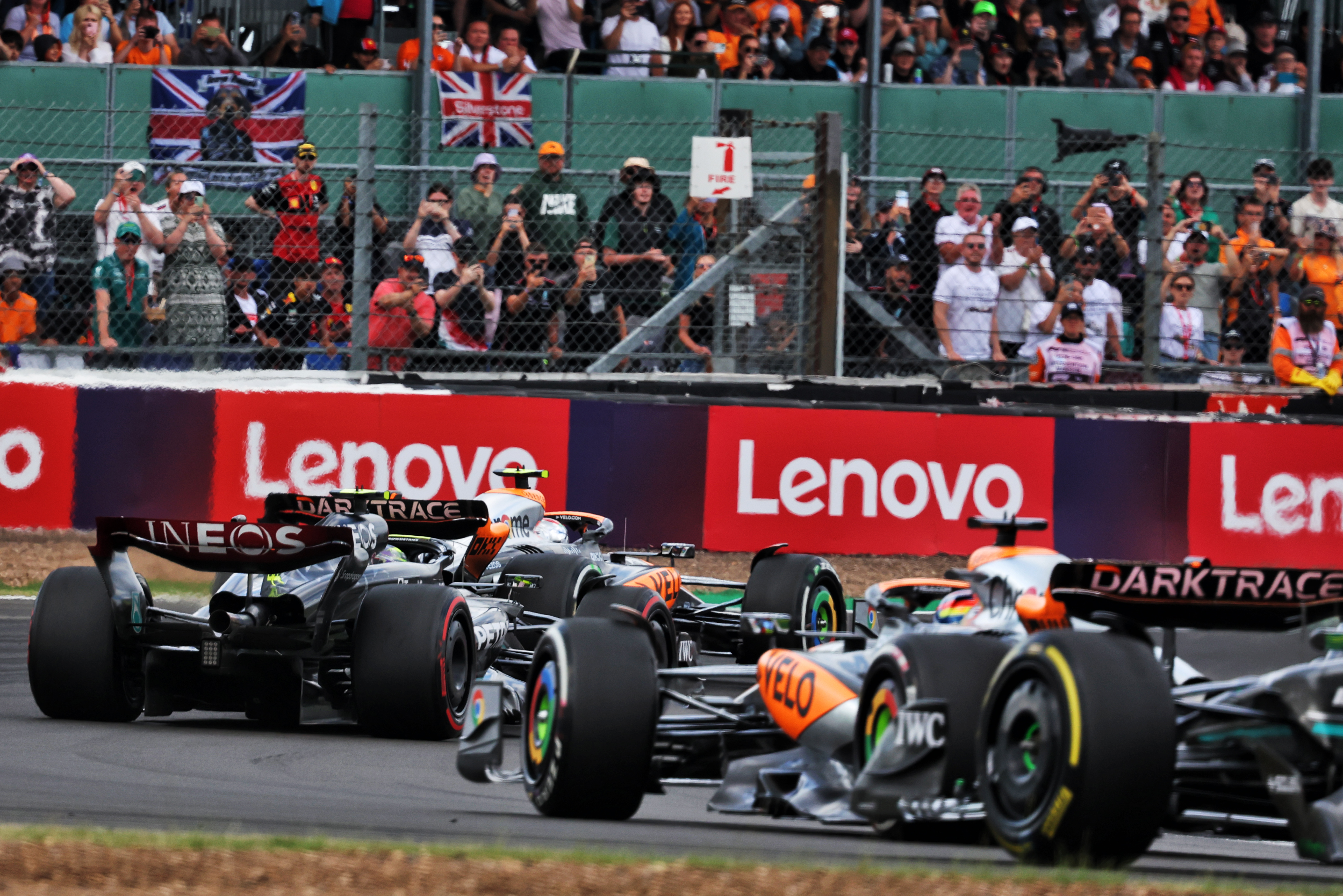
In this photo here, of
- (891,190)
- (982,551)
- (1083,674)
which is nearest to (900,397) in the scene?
(891,190)

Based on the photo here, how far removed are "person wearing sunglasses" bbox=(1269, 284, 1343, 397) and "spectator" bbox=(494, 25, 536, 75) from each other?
5.86m

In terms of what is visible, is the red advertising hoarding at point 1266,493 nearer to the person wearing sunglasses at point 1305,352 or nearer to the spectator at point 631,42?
the person wearing sunglasses at point 1305,352

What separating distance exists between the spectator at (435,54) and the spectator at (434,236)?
2577 mm

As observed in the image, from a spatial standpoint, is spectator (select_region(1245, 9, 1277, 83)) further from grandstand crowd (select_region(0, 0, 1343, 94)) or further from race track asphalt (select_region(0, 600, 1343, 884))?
race track asphalt (select_region(0, 600, 1343, 884))

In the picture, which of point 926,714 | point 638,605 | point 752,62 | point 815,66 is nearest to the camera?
point 926,714

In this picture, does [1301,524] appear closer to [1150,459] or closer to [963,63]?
[1150,459]

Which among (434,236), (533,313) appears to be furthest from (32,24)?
(533,313)

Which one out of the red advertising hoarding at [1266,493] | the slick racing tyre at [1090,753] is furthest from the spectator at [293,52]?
the slick racing tyre at [1090,753]

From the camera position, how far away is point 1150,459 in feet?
39.8

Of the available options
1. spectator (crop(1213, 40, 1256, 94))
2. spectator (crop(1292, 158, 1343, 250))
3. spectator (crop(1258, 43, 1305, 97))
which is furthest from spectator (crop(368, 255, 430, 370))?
spectator (crop(1258, 43, 1305, 97))

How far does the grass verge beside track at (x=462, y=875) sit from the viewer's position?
4.00 meters

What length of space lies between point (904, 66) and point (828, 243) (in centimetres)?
381

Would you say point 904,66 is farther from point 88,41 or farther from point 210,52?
point 88,41

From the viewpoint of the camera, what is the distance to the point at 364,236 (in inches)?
479
